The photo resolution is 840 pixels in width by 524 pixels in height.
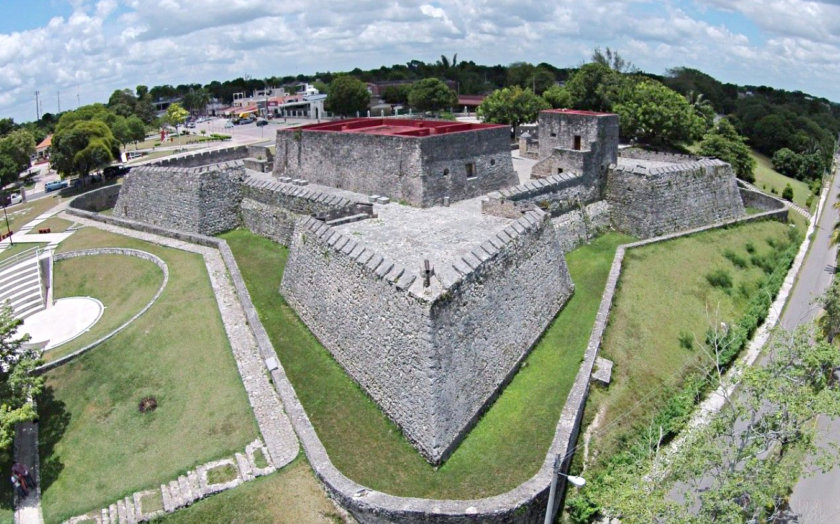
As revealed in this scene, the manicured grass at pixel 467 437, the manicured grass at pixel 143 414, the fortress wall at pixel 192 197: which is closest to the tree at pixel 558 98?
the fortress wall at pixel 192 197

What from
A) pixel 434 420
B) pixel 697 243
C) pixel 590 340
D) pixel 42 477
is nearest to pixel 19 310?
pixel 42 477

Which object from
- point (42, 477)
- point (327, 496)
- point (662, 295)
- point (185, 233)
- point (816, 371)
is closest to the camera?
point (327, 496)

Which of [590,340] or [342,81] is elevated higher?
[342,81]

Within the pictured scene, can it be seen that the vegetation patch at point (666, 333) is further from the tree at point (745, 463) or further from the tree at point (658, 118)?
the tree at point (658, 118)

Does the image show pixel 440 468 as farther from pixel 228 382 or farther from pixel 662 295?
pixel 662 295

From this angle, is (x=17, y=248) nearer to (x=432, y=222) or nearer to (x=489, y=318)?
(x=432, y=222)

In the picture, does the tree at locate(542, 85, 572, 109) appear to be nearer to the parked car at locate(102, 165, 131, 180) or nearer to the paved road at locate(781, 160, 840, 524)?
the paved road at locate(781, 160, 840, 524)

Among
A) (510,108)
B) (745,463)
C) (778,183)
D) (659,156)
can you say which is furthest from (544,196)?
(778,183)

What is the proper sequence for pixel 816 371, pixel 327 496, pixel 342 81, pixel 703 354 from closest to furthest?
pixel 327 496 < pixel 816 371 < pixel 703 354 < pixel 342 81
